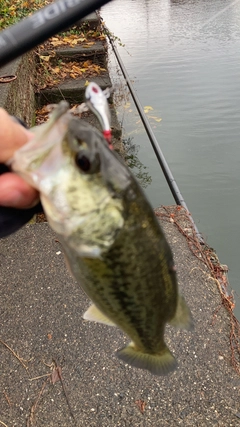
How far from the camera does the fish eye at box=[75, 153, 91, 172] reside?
119cm

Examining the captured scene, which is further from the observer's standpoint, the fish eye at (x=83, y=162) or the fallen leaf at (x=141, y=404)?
the fallen leaf at (x=141, y=404)

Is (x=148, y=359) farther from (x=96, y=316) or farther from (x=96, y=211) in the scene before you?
(x=96, y=211)

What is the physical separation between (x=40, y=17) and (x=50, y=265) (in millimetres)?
2604

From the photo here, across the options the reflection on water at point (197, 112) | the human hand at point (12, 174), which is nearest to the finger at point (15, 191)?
the human hand at point (12, 174)

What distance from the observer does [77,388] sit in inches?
108

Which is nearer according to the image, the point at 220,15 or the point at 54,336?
the point at 54,336

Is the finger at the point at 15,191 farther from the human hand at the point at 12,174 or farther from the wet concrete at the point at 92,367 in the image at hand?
the wet concrete at the point at 92,367

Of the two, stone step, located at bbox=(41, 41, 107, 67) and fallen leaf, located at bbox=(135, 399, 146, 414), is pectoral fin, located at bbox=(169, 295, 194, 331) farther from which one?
stone step, located at bbox=(41, 41, 107, 67)

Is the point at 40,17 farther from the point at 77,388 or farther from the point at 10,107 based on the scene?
the point at 10,107

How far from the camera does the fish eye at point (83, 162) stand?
3.89ft

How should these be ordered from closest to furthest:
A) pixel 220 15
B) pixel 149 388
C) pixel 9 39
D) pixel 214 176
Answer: pixel 9 39 → pixel 149 388 → pixel 214 176 → pixel 220 15

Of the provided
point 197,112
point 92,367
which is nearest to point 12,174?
point 92,367

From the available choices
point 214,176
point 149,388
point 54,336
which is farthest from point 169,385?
point 214,176

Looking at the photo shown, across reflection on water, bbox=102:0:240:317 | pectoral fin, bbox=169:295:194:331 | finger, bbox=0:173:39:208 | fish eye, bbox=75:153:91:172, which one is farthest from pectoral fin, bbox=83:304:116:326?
reflection on water, bbox=102:0:240:317
